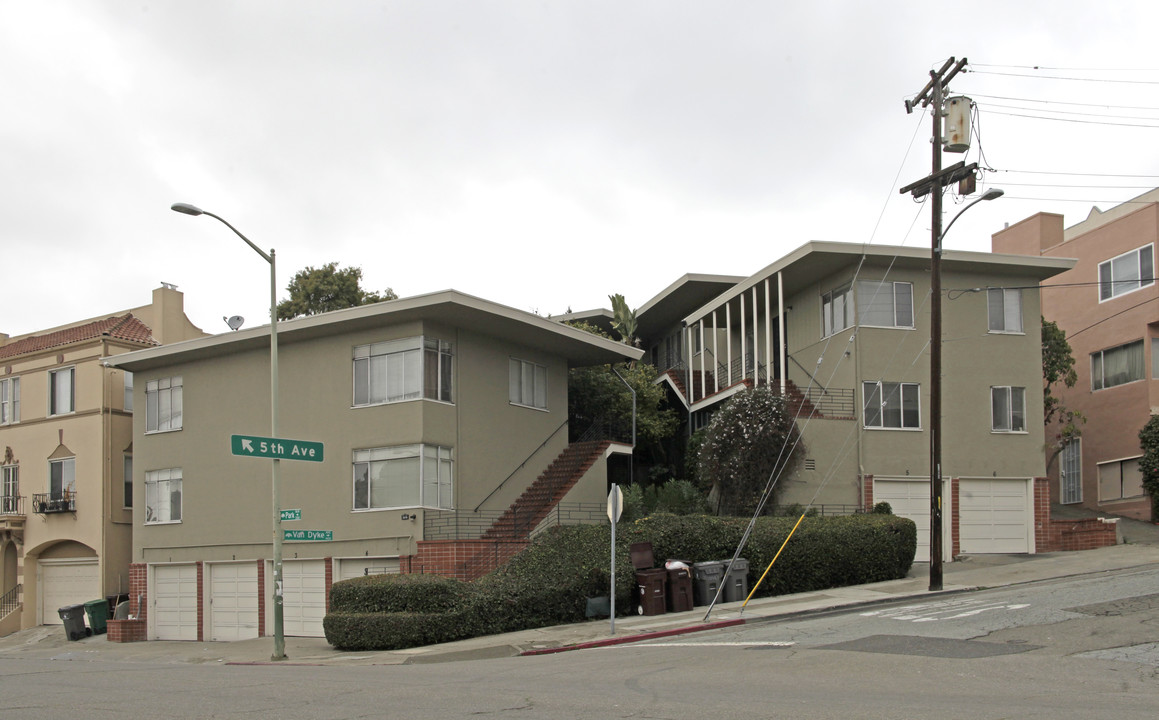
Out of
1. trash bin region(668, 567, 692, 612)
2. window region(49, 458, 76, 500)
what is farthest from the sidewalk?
window region(49, 458, 76, 500)

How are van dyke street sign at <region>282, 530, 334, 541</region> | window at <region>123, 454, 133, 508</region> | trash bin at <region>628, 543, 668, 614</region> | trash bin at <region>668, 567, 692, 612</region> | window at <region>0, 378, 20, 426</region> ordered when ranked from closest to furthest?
van dyke street sign at <region>282, 530, 334, 541</region>
trash bin at <region>628, 543, 668, 614</region>
trash bin at <region>668, 567, 692, 612</region>
window at <region>123, 454, 133, 508</region>
window at <region>0, 378, 20, 426</region>

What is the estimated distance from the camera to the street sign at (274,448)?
18417 millimetres

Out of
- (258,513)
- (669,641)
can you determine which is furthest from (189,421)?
(669,641)

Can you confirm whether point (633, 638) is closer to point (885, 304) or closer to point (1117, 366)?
point (885, 304)

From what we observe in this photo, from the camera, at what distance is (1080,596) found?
18.8 metres

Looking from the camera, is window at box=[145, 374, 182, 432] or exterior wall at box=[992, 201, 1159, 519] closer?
window at box=[145, 374, 182, 432]

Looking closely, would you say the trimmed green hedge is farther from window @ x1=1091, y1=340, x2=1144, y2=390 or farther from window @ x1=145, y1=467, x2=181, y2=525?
window @ x1=1091, y1=340, x2=1144, y2=390

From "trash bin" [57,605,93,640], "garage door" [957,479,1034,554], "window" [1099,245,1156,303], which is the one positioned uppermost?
"window" [1099,245,1156,303]

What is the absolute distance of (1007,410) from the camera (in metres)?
29.0

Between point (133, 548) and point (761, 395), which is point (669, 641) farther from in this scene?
point (133, 548)

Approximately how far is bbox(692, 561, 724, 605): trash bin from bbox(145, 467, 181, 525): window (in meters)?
15.7

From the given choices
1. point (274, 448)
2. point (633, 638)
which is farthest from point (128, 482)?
point (633, 638)

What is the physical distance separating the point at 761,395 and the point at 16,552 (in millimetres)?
25784

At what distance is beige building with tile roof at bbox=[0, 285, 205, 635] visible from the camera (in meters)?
33.1
